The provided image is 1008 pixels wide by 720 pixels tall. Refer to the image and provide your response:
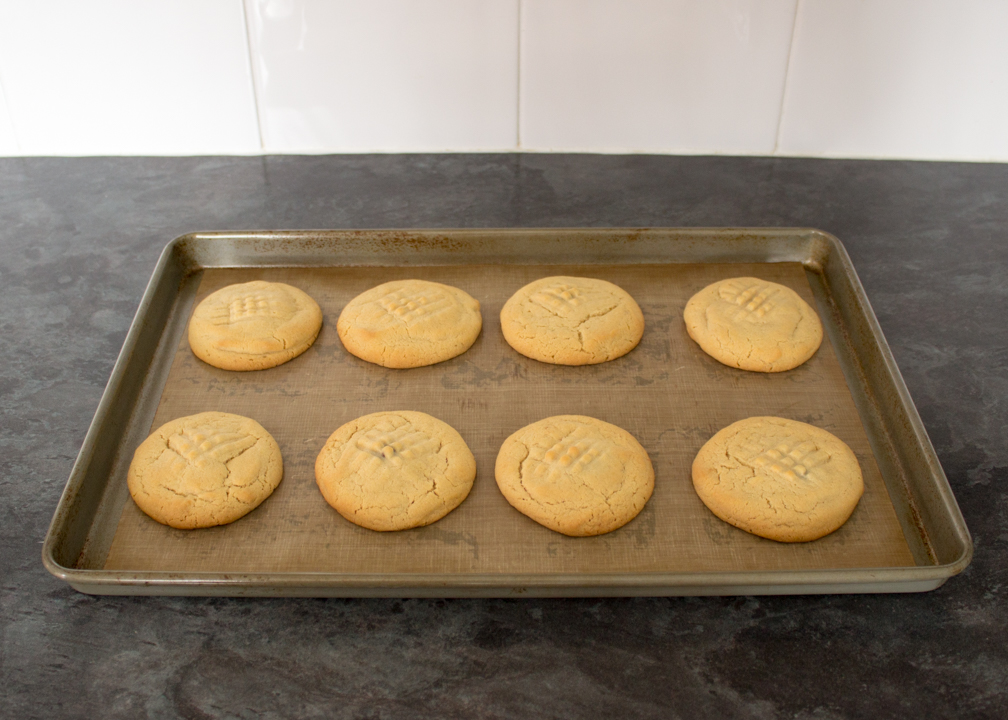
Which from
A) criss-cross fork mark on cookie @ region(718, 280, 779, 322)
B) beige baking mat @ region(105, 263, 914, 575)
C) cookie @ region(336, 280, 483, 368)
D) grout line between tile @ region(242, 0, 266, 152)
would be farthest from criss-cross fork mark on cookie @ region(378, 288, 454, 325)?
grout line between tile @ region(242, 0, 266, 152)

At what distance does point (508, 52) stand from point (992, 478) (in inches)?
67.3

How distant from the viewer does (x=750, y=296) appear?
180cm

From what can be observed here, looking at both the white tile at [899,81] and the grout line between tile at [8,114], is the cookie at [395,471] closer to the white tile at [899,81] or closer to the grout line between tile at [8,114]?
the white tile at [899,81]

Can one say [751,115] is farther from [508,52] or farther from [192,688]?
[192,688]

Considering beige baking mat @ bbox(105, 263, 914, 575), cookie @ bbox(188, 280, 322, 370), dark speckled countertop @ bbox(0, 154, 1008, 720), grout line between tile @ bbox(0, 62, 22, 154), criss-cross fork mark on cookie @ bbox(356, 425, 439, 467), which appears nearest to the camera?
dark speckled countertop @ bbox(0, 154, 1008, 720)

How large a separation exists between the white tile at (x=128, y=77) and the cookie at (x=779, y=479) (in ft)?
6.08

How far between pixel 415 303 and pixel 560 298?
34cm

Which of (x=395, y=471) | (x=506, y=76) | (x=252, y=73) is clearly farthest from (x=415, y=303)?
(x=252, y=73)

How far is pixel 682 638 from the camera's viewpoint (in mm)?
1233

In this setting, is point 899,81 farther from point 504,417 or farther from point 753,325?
point 504,417

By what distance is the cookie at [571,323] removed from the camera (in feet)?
5.63

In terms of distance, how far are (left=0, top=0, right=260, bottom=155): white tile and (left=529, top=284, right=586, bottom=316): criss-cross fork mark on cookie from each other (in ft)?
4.18

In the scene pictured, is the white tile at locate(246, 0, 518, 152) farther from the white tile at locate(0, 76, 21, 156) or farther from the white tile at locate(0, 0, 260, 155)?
the white tile at locate(0, 76, 21, 156)

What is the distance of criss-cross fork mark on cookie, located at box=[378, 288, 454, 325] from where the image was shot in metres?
1.75
